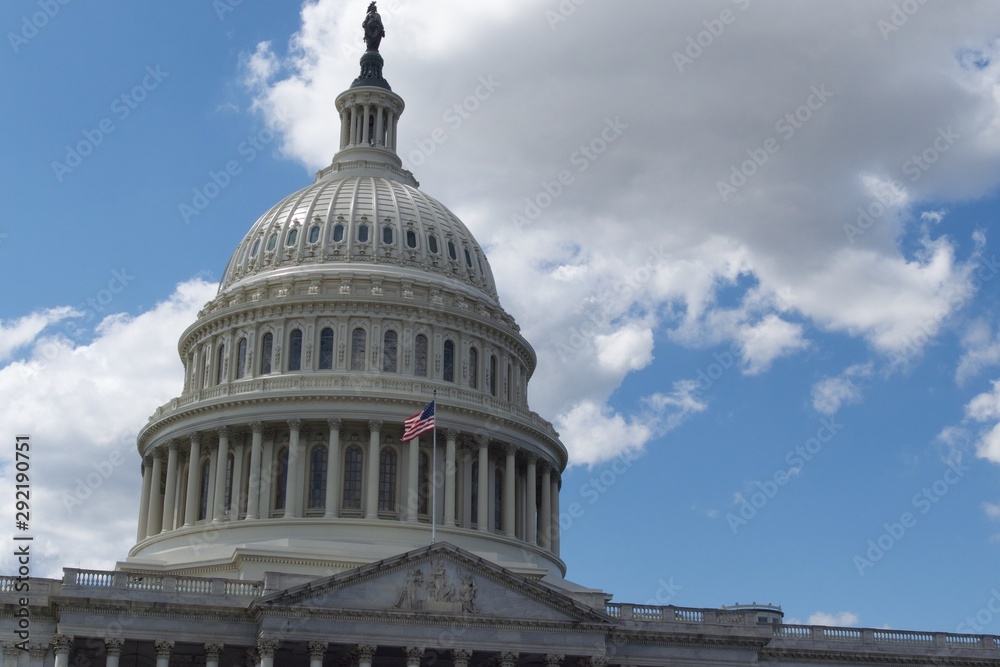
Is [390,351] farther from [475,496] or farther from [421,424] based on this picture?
[421,424]

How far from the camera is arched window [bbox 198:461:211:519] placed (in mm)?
76625

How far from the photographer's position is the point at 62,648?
56.7 meters

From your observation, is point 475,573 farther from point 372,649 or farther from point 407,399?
point 407,399

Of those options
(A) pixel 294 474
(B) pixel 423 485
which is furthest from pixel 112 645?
(B) pixel 423 485

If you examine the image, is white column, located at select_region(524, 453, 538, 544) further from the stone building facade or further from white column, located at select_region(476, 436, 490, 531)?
white column, located at select_region(476, 436, 490, 531)

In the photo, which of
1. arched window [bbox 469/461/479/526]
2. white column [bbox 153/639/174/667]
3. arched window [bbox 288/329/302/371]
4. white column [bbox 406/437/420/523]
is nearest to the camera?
white column [bbox 153/639/174/667]

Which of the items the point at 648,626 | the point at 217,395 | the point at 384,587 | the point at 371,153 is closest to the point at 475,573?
the point at 384,587

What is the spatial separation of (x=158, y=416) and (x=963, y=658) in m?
A: 46.7

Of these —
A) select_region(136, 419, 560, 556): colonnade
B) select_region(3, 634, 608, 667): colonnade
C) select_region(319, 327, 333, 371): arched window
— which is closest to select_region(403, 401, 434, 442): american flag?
select_region(136, 419, 560, 556): colonnade

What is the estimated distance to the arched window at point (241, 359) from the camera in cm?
7900

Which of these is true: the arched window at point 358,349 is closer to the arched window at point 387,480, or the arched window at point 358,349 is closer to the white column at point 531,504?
the arched window at point 387,480

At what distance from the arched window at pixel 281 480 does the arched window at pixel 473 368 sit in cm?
1207

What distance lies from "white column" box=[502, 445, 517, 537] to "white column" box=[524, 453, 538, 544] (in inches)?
51.3

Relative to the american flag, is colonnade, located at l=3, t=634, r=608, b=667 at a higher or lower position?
lower
